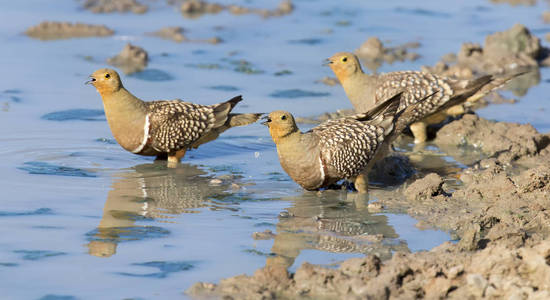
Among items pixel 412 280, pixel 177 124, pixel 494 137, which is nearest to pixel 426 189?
pixel 412 280

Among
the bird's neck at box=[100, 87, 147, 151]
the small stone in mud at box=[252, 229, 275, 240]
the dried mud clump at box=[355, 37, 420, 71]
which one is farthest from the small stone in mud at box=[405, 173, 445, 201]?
the dried mud clump at box=[355, 37, 420, 71]

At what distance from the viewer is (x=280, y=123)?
26.5ft

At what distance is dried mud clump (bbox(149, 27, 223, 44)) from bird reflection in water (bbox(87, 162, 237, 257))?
590 cm

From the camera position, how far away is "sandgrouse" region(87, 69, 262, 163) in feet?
29.9

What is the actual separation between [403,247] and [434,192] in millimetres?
1377

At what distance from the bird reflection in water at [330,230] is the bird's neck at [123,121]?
201cm

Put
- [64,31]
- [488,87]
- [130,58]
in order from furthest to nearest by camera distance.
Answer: [64,31] → [130,58] → [488,87]

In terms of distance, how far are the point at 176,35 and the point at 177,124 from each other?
6126 mm

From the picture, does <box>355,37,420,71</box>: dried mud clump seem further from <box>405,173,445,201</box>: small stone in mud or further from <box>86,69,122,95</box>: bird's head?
<box>405,173,445,201</box>: small stone in mud

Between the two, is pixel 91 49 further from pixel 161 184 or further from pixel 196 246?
pixel 196 246

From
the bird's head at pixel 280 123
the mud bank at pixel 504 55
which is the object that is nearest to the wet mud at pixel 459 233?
the bird's head at pixel 280 123

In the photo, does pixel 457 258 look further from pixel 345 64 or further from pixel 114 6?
pixel 114 6

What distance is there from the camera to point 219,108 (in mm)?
9625

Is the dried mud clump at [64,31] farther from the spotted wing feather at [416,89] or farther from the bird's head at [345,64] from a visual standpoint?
the spotted wing feather at [416,89]
